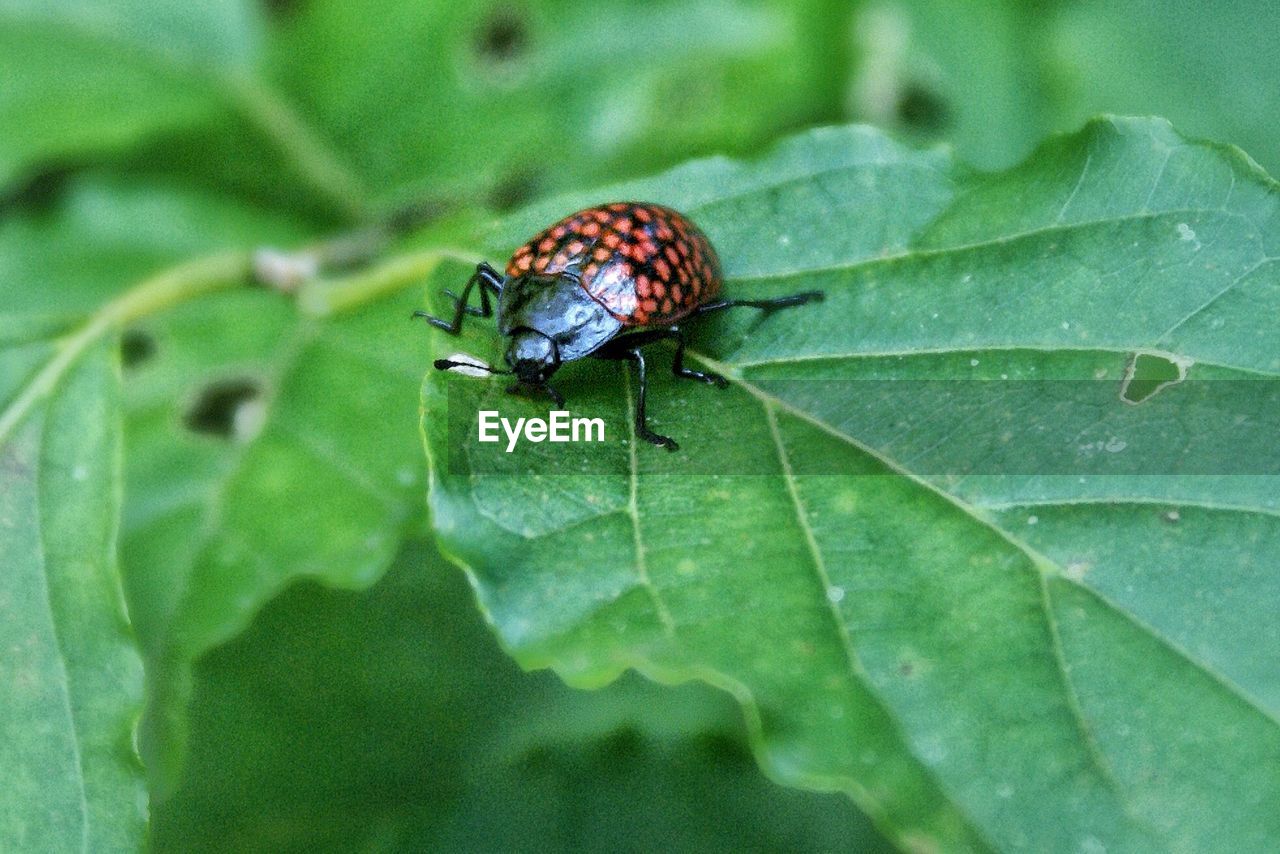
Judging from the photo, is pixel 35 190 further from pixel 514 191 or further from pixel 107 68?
pixel 514 191

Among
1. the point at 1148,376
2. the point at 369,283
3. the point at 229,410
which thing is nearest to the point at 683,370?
the point at 1148,376

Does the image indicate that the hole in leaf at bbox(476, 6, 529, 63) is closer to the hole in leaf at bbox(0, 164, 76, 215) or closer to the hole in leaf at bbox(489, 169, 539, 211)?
the hole in leaf at bbox(489, 169, 539, 211)

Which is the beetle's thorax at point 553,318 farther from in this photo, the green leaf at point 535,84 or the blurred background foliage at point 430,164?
the green leaf at point 535,84

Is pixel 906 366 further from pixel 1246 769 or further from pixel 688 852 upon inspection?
pixel 688 852

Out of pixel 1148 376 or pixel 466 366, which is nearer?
pixel 1148 376

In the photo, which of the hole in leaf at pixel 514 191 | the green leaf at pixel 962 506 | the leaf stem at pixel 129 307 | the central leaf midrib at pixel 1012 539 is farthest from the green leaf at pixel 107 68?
the central leaf midrib at pixel 1012 539

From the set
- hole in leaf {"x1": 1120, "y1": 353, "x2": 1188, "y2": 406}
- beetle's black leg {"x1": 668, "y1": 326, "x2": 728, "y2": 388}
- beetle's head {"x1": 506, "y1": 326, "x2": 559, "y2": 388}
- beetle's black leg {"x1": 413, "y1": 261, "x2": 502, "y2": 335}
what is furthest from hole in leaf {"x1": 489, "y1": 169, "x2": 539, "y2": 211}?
hole in leaf {"x1": 1120, "y1": 353, "x2": 1188, "y2": 406}
